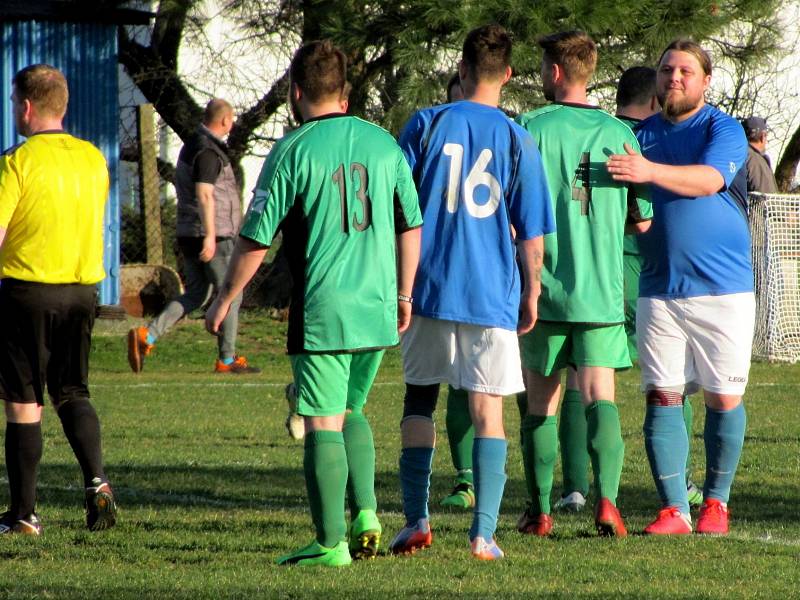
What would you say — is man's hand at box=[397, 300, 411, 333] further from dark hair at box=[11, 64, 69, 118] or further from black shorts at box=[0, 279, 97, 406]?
dark hair at box=[11, 64, 69, 118]

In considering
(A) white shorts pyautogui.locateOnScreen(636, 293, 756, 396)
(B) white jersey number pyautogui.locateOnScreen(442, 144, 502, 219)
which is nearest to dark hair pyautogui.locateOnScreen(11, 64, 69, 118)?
(B) white jersey number pyautogui.locateOnScreen(442, 144, 502, 219)

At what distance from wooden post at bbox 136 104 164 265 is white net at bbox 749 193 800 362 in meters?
6.64

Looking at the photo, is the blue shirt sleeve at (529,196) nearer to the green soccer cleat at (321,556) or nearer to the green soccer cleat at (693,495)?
the green soccer cleat at (321,556)

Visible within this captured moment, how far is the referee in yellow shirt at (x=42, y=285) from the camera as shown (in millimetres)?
5812

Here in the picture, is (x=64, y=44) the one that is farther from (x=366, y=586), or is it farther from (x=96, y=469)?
(x=366, y=586)

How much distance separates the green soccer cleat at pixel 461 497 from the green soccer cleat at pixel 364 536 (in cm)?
147

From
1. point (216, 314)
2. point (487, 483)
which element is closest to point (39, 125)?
point (216, 314)

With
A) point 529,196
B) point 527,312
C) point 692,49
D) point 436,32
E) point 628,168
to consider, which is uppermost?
point 436,32

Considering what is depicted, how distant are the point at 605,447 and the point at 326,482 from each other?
130 centimetres

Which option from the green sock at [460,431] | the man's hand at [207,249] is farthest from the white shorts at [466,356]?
the man's hand at [207,249]

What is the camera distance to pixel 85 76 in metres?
16.4

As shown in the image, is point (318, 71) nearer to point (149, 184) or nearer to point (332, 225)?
point (332, 225)

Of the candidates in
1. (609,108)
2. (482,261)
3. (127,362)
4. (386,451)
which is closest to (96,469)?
(482,261)

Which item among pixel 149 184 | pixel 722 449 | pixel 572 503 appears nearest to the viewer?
pixel 722 449
